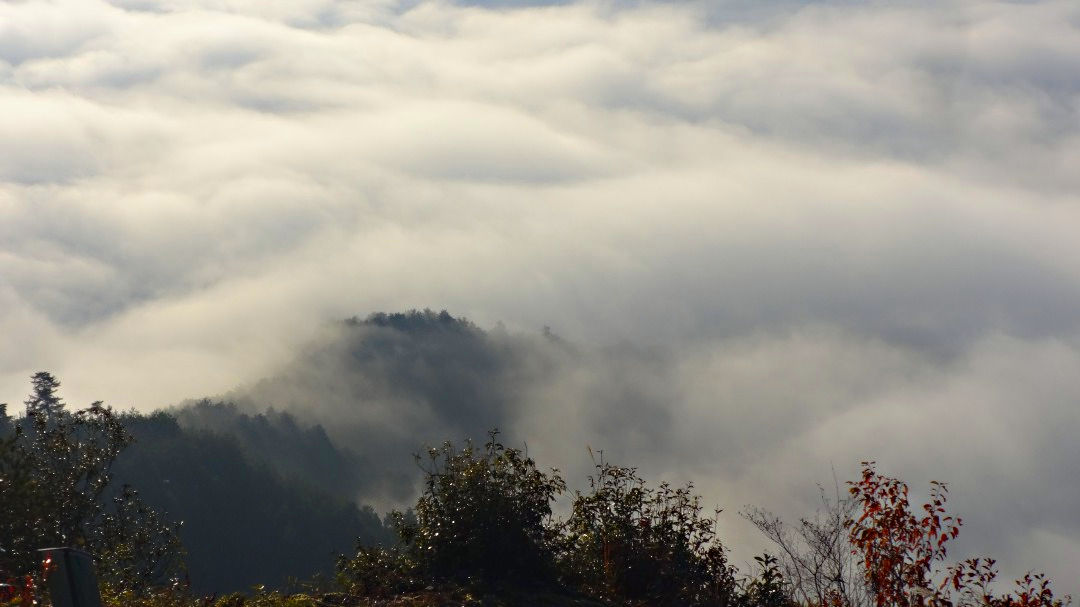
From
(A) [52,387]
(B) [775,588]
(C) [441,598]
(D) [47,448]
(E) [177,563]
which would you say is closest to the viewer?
(C) [441,598]

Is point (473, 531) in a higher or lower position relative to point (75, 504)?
lower

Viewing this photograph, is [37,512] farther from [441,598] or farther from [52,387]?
[52,387]

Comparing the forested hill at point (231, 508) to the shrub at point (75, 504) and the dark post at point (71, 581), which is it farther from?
the dark post at point (71, 581)

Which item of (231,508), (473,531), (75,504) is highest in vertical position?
(231,508)

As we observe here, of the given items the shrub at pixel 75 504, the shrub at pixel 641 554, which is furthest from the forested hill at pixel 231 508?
the shrub at pixel 641 554

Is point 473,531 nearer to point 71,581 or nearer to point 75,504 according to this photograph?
Result: point 71,581

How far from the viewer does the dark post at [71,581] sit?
275 inches

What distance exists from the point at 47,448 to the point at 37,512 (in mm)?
2792

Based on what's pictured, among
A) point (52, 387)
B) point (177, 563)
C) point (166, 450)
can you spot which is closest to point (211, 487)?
point (166, 450)

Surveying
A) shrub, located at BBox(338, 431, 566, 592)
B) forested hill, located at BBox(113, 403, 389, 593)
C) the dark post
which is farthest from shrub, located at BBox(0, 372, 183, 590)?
forested hill, located at BBox(113, 403, 389, 593)

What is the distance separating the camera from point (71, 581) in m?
6.99

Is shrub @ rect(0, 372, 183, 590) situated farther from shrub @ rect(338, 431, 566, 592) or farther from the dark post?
the dark post

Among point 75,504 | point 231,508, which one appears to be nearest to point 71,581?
point 75,504

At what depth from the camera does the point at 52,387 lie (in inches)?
3295
